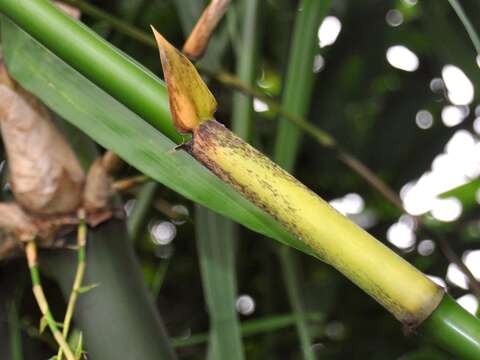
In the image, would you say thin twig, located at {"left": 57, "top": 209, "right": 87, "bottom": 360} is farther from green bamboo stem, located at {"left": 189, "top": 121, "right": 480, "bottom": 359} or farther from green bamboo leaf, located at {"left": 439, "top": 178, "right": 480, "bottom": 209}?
green bamboo leaf, located at {"left": 439, "top": 178, "right": 480, "bottom": 209}

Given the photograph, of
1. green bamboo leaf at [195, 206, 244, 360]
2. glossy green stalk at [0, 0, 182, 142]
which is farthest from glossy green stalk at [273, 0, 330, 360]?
glossy green stalk at [0, 0, 182, 142]

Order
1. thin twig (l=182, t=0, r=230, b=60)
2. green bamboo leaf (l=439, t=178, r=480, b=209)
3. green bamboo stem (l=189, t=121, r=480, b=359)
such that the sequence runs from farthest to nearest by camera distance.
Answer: green bamboo leaf (l=439, t=178, r=480, b=209) → thin twig (l=182, t=0, r=230, b=60) → green bamboo stem (l=189, t=121, r=480, b=359)

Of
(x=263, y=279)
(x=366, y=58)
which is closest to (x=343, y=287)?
(x=263, y=279)

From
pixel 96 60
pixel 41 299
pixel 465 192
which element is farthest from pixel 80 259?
pixel 465 192

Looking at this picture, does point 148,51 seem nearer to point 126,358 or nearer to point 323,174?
point 323,174

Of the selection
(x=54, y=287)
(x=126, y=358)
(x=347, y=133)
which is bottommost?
(x=126, y=358)

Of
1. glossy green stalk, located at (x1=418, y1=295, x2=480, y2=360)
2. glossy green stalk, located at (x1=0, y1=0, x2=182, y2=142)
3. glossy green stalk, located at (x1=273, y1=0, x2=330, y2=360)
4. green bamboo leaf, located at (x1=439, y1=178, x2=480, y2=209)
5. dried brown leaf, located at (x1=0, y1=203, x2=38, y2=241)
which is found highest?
green bamboo leaf, located at (x1=439, y1=178, x2=480, y2=209)

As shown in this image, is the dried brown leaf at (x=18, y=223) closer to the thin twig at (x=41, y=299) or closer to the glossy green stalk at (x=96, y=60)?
the thin twig at (x=41, y=299)
